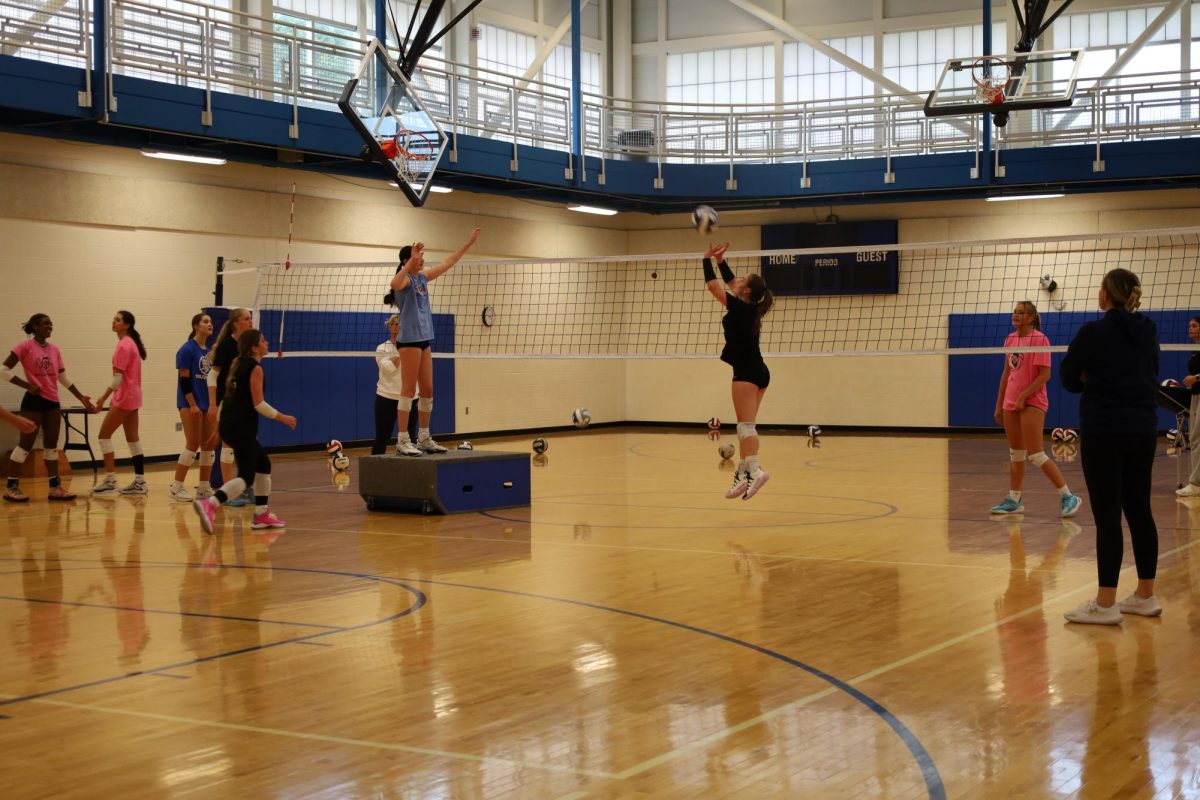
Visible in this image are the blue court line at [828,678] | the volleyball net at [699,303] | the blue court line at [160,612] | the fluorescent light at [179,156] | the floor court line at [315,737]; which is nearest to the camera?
the blue court line at [828,678]

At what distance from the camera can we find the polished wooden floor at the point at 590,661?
4.16 metres

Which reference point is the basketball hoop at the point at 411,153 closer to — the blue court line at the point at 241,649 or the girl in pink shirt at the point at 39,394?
the girl in pink shirt at the point at 39,394

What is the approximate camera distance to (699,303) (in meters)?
24.2

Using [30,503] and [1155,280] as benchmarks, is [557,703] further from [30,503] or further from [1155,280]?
[1155,280]

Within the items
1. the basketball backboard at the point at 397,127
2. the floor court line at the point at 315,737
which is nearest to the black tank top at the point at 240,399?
the floor court line at the point at 315,737

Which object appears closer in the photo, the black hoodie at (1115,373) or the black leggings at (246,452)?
the black hoodie at (1115,373)

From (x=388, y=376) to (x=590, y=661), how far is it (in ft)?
28.7

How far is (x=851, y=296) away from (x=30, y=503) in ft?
51.6

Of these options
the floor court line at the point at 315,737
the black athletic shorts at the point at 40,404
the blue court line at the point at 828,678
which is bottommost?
the blue court line at the point at 828,678

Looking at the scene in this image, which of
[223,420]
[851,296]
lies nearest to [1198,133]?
[851,296]

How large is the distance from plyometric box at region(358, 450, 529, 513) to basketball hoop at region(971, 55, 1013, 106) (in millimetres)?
8684

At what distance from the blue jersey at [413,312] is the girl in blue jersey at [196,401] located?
2.71 meters

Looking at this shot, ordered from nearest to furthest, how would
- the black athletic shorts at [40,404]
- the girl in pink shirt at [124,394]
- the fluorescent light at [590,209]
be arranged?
1. the girl in pink shirt at [124,394]
2. the black athletic shorts at [40,404]
3. the fluorescent light at [590,209]

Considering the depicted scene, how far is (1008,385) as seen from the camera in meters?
10.6
